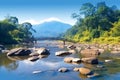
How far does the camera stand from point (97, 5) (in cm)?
11269

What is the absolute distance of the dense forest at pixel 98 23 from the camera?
3588 inches

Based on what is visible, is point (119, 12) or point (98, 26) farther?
point (119, 12)

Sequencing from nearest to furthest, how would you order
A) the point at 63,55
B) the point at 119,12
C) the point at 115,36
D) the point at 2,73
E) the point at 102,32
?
the point at 2,73 → the point at 63,55 → the point at 115,36 → the point at 102,32 → the point at 119,12

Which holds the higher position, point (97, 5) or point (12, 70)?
point (97, 5)

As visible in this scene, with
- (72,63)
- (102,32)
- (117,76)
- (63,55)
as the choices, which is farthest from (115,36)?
(117,76)

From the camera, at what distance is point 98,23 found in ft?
335

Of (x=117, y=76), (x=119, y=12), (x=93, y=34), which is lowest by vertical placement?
(x=117, y=76)

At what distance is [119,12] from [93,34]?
1876cm

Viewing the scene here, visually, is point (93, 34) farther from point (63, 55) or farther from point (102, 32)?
point (63, 55)

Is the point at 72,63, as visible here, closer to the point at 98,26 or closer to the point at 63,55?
the point at 63,55

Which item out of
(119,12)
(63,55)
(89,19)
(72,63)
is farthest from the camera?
(119,12)

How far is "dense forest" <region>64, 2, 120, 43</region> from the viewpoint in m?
91.1

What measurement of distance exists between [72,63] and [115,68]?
5.60 meters

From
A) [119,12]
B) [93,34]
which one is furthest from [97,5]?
[93,34]
